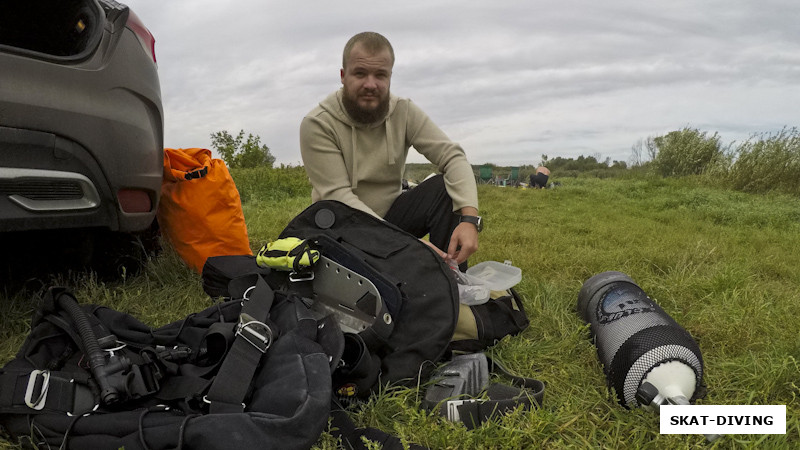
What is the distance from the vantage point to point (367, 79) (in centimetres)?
302

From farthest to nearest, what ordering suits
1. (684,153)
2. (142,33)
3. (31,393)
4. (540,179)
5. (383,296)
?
(684,153), (540,179), (142,33), (383,296), (31,393)

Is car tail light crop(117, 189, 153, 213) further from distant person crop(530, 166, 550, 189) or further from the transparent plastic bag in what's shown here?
distant person crop(530, 166, 550, 189)

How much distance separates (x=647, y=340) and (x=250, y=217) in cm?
550

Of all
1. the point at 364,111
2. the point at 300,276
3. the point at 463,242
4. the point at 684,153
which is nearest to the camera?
the point at 300,276

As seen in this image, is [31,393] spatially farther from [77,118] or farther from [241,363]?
[77,118]

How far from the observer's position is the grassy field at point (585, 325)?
186 cm

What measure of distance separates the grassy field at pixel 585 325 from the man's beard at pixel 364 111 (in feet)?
4.55

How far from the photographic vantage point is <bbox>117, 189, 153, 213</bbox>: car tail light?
2561 millimetres

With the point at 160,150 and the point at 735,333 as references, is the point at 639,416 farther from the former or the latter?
the point at 160,150

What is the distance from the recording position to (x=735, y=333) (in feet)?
8.83

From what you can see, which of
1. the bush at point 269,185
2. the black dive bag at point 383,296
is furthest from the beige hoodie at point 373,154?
the bush at point 269,185

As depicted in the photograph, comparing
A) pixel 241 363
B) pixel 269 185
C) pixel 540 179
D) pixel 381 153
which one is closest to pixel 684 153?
pixel 540 179

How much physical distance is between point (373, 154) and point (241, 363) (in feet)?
5.92

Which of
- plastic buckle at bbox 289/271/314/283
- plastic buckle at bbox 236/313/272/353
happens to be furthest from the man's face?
plastic buckle at bbox 236/313/272/353
